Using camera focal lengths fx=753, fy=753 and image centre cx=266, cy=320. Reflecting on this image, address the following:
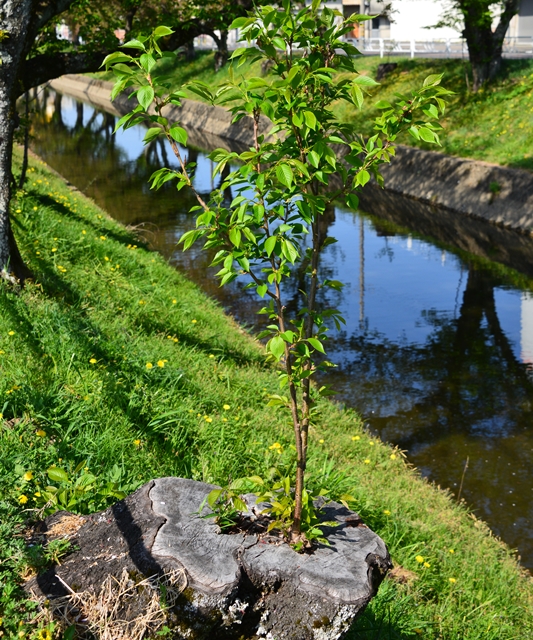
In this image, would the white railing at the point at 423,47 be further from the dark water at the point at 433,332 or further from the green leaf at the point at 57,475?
the green leaf at the point at 57,475

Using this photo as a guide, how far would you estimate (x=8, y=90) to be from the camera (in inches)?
265

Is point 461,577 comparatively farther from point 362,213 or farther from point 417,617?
point 362,213

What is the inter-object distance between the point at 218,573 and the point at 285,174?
5.23 ft

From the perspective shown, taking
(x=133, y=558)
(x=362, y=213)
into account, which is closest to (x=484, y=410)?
(x=133, y=558)

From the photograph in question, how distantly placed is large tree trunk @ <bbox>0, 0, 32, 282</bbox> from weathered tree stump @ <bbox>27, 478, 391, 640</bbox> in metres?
4.05

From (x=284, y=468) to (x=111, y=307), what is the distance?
10.1 feet

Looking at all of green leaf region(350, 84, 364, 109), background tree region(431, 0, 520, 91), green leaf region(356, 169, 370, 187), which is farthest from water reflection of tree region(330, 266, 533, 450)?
background tree region(431, 0, 520, 91)

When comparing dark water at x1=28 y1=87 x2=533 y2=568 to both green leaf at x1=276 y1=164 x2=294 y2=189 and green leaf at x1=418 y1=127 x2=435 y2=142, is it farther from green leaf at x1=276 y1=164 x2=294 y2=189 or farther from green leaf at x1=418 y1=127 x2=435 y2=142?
green leaf at x1=276 y1=164 x2=294 y2=189

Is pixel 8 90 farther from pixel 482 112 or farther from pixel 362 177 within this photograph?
pixel 482 112

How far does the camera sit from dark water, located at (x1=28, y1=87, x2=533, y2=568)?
735 centimetres

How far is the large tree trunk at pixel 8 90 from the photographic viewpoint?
6629mm

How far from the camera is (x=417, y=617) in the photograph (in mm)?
4238

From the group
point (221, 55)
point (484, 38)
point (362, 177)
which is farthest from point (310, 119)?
point (221, 55)

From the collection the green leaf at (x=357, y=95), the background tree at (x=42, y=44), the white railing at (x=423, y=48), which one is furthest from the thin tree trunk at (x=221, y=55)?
the green leaf at (x=357, y=95)
